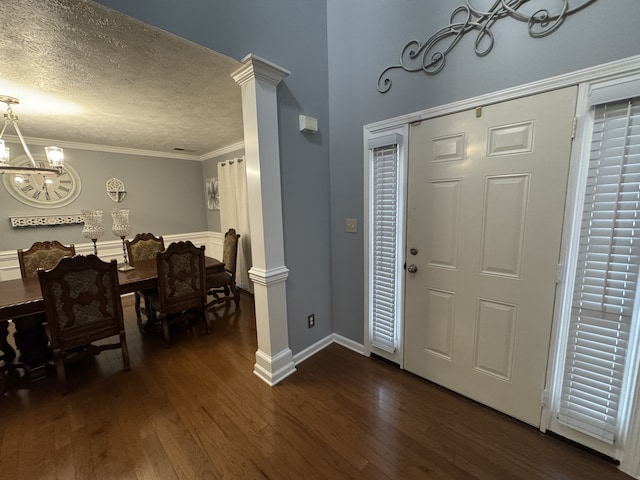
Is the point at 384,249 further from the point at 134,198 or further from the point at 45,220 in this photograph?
the point at 45,220

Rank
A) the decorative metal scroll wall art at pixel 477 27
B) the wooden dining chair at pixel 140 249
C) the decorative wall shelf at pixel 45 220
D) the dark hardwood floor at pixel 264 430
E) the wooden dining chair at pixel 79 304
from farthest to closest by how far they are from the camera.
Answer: the decorative wall shelf at pixel 45 220, the wooden dining chair at pixel 140 249, the wooden dining chair at pixel 79 304, the dark hardwood floor at pixel 264 430, the decorative metal scroll wall art at pixel 477 27

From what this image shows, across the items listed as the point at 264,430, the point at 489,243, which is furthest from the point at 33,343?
the point at 489,243

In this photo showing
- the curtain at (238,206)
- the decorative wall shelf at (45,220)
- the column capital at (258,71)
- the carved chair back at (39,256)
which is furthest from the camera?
the curtain at (238,206)

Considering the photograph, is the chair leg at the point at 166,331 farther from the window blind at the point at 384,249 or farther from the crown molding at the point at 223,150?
the crown molding at the point at 223,150

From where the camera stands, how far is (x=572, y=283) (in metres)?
1.31

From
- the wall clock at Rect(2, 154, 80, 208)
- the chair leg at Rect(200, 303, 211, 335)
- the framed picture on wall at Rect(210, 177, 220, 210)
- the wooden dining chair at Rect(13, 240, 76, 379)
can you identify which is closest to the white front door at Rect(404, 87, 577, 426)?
the chair leg at Rect(200, 303, 211, 335)

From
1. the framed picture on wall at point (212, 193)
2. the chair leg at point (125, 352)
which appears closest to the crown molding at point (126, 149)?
the framed picture on wall at point (212, 193)

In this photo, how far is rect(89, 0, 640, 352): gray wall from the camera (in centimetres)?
125

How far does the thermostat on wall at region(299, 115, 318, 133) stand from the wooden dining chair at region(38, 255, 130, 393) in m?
1.82

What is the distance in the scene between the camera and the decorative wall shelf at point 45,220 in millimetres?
3328

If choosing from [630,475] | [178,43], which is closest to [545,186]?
[630,475]

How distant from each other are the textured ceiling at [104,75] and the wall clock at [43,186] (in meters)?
0.51

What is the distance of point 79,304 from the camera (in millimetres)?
1960

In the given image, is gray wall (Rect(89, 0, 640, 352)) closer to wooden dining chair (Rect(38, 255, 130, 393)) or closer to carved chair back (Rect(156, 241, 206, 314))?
carved chair back (Rect(156, 241, 206, 314))
